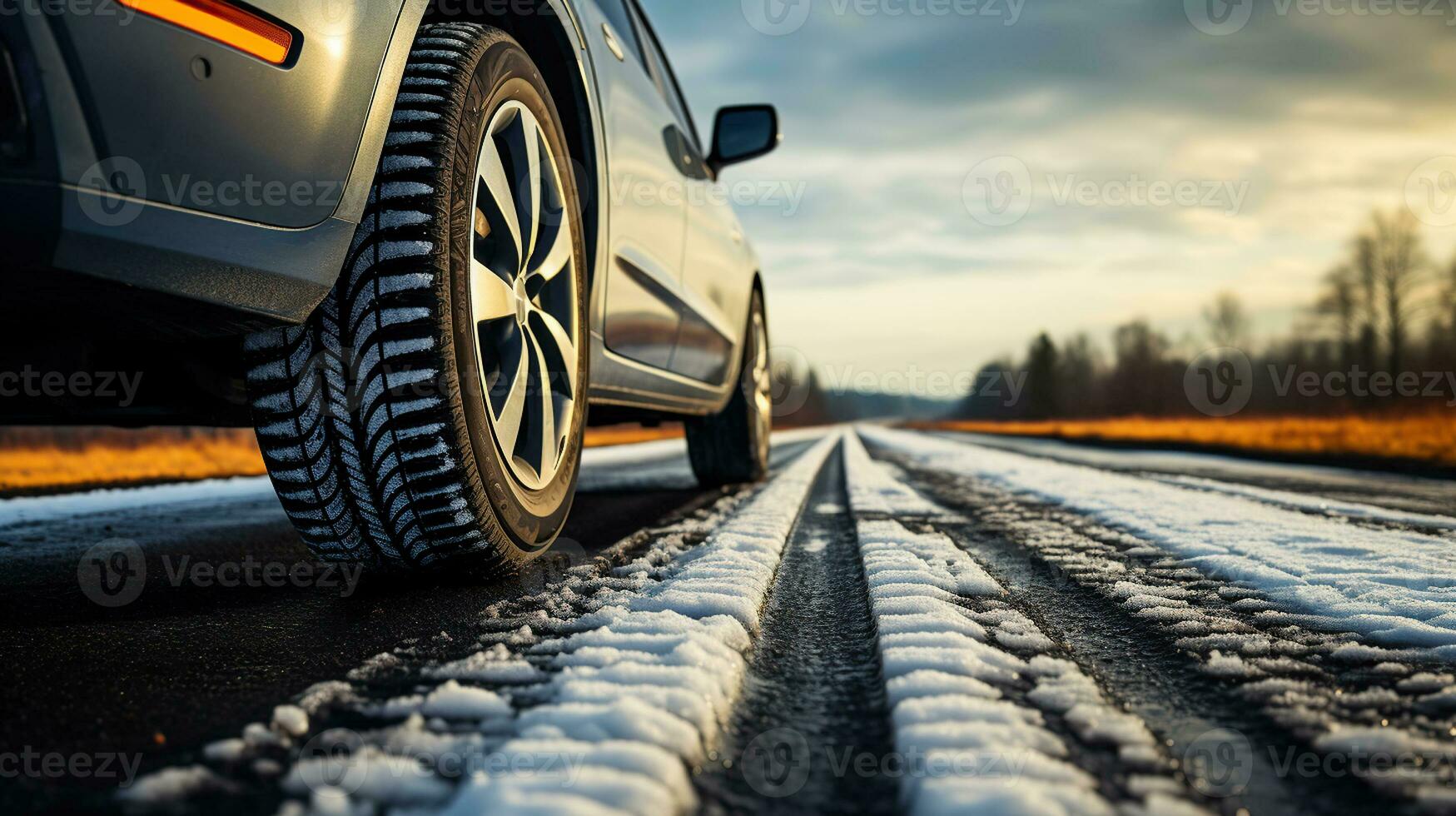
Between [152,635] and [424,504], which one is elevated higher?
[424,504]

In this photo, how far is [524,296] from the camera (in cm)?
196

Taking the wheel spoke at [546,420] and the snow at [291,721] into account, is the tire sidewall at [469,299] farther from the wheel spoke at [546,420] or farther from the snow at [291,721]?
the snow at [291,721]

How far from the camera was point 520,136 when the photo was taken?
6.33ft

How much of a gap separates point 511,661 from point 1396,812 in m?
1.08

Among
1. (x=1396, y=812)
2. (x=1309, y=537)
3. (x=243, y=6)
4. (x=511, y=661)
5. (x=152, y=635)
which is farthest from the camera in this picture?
(x=1309, y=537)

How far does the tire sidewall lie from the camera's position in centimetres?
161

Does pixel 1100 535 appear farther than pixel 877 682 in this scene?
Yes

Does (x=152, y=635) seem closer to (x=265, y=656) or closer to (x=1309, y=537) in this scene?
(x=265, y=656)

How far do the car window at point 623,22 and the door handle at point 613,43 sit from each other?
53 mm

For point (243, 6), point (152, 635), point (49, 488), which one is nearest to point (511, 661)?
point (152, 635)

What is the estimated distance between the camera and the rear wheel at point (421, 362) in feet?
5.02
